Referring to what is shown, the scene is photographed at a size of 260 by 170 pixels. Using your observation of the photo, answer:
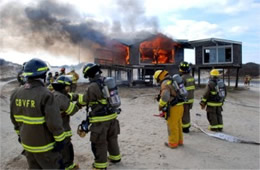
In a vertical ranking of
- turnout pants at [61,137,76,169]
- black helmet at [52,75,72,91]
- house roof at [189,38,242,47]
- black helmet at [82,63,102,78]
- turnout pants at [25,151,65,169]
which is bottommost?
turnout pants at [61,137,76,169]

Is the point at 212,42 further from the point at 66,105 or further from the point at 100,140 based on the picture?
the point at 66,105

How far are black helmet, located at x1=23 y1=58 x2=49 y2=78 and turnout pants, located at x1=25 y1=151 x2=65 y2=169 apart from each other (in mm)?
928

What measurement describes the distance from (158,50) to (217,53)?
5387 mm

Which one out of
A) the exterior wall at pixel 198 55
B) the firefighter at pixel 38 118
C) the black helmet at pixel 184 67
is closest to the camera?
the firefighter at pixel 38 118

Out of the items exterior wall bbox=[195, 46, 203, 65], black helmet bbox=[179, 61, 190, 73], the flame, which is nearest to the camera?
black helmet bbox=[179, 61, 190, 73]

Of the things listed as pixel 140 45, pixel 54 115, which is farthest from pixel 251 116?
pixel 140 45

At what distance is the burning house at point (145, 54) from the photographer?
2061cm

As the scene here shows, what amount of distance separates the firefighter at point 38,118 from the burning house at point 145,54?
16917 mm

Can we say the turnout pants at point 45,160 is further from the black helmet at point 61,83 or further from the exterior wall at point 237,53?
the exterior wall at point 237,53

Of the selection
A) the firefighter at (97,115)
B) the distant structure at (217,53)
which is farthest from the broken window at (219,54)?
the firefighter at (97,115)

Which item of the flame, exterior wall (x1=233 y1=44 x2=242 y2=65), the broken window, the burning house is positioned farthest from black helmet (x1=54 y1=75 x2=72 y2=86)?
exterior wall (x1=233 y1=44 x2=242 y2=65)

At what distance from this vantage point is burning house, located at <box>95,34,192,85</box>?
20.6m

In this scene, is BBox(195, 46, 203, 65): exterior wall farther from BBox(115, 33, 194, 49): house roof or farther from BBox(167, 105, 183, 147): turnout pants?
BBox(167, 105, 183, 147): turnout pants

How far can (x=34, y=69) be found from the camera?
2.63 meters
